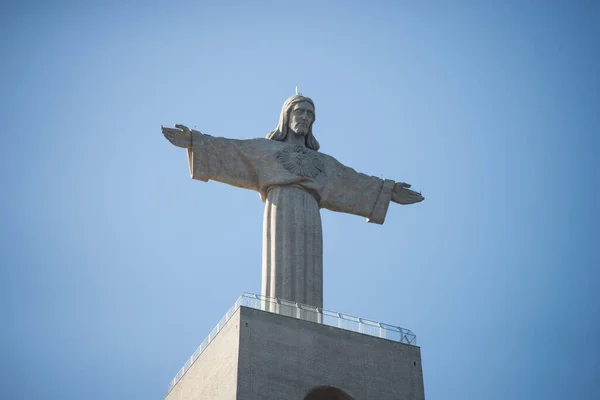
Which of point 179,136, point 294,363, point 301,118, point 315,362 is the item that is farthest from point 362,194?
point 294,363

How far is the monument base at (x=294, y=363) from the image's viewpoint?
32406 mm

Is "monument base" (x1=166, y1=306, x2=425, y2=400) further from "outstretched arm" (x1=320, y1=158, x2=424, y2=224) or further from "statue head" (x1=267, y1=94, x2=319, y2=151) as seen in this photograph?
"statue head" (x1=267, y1=94, x2=319, y2=151)

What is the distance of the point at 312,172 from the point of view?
3816 cm

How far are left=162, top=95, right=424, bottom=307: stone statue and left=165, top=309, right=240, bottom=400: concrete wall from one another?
244 centimetres

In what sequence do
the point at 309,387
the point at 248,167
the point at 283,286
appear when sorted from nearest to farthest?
the point at 309,387, the point at 283,286, the point at 248,167

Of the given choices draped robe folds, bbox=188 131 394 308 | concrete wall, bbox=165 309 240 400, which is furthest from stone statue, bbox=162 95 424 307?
concrete wall, bbox=165 309 240 400

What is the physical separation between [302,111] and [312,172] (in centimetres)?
206

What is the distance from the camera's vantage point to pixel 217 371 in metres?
33.3

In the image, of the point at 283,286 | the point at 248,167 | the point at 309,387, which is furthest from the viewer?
the point at 248,167

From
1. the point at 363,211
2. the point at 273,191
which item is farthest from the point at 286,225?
the point at 363,211

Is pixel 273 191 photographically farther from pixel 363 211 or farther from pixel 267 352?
pixel 267 352

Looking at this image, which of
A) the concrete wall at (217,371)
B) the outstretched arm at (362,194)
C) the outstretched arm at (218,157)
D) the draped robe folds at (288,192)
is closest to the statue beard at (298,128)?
the draped robe folds at (288,192)

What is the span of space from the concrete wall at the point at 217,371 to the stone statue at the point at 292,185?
244cm

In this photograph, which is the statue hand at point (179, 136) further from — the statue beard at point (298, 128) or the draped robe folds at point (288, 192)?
the statue beard at point (298, 128)
